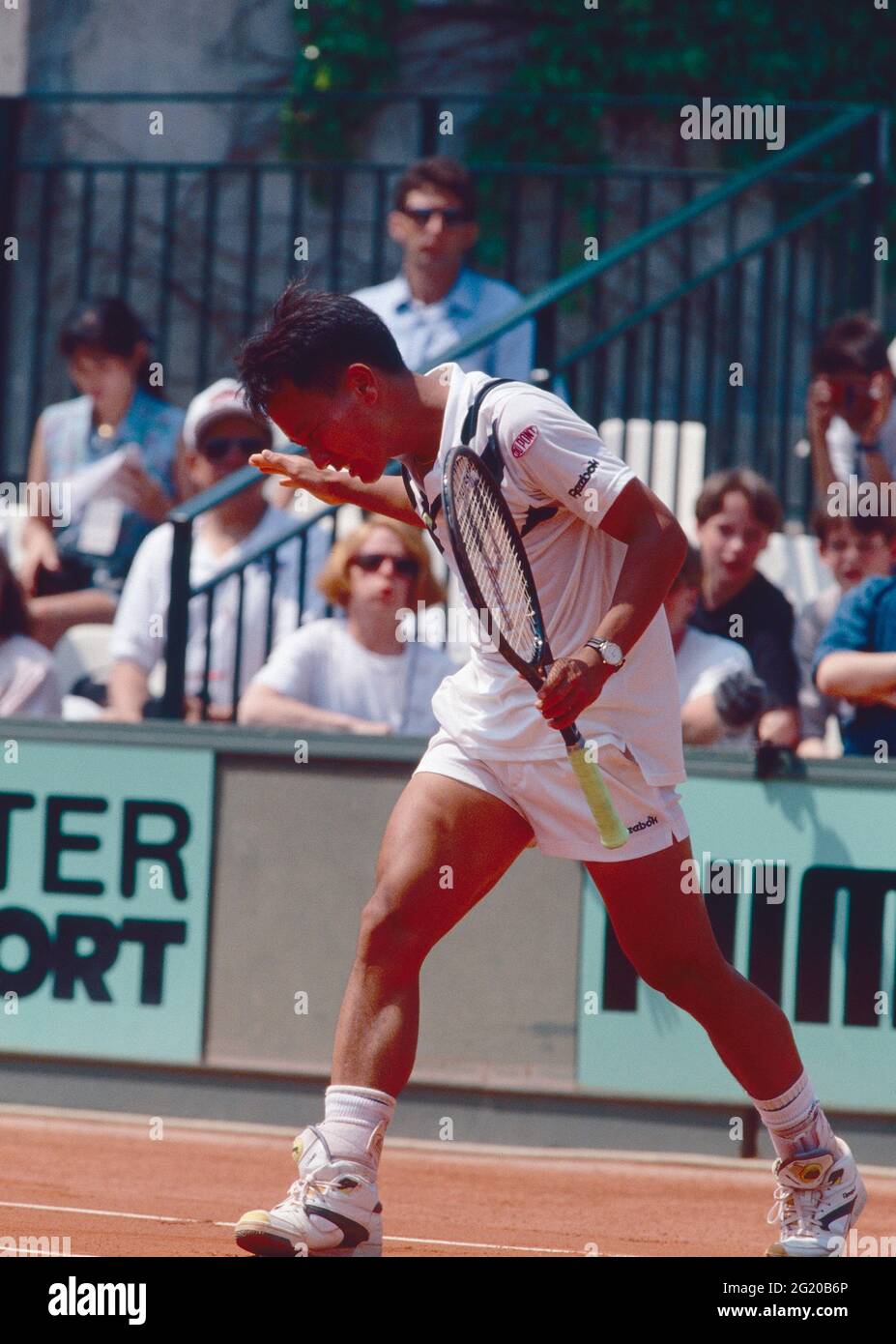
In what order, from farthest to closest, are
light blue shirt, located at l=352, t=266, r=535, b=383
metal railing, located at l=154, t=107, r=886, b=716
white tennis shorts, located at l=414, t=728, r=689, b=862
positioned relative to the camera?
light blue shirt, located at l=352, t=266, r=535, b=383
metal railing, located at l=154, t=107, r=886, b=716
white tennis shorts, located at l=414, t=728, r=689, b=862

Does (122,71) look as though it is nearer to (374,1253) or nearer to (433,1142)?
(433,1142)

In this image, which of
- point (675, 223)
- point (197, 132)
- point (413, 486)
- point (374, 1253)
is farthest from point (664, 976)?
point (197, 132)

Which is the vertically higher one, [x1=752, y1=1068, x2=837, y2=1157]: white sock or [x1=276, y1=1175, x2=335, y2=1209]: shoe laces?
[x1=752, y1=1068, x2=837, y2=1157]: white sock

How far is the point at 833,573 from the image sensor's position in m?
8.04

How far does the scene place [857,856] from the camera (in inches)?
262

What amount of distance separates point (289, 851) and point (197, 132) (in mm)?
8531

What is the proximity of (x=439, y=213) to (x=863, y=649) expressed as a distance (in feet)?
10.2

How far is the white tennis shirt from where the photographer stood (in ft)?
14.5

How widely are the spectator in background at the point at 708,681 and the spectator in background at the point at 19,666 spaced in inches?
96.0

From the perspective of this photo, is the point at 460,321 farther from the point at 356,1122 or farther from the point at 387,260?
the point at 356,1122

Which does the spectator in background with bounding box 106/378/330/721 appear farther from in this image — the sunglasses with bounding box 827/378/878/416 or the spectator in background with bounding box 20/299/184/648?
the sunglasses with bounding box 827/378/878/416

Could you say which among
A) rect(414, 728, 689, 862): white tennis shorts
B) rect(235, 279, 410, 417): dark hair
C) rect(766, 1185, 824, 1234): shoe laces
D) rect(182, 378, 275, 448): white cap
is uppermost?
rect(182, 378, 275, 448): white cap

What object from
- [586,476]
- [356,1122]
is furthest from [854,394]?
[356,1122]


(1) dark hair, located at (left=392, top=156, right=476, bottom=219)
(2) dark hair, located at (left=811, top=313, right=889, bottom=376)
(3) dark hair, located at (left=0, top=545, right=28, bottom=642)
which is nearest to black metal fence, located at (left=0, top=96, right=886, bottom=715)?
(2) dark hair, located at (left=811, top=313, right=889, bottom=376)
